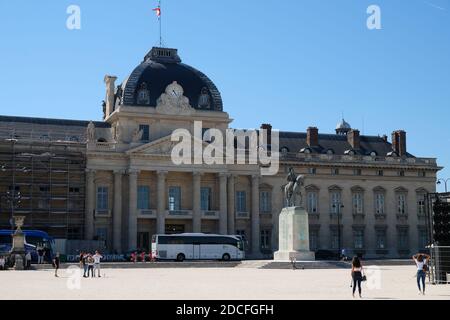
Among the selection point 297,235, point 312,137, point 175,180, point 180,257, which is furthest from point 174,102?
point 297,235

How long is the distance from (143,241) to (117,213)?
4245 millimetres

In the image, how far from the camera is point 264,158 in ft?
257

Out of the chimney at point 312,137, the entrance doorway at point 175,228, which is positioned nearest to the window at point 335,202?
the chimney at point 312,137

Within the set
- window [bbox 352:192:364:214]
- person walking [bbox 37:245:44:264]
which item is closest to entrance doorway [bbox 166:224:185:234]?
person walking [bbox 37:245:44:264]

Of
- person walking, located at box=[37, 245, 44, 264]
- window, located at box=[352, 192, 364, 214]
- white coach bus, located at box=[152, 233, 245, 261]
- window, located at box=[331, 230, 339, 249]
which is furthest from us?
window, located at box=[352, 192, 364, 214]

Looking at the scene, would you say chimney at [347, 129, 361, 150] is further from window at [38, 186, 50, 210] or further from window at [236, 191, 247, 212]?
window at [38, 186, 50, 210]

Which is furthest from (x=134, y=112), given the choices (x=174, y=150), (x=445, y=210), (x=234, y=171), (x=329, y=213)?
(x=445, y=210)

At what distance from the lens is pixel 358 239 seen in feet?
271

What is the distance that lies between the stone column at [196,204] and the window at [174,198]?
202 cm

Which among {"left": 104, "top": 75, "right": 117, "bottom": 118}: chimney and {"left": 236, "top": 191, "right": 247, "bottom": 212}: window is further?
{"left": 104, "top": 75, "right": 117, "bottom": 118}: chimney

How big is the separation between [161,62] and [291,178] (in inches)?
1193

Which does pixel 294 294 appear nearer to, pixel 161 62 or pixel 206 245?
pixel 206 245

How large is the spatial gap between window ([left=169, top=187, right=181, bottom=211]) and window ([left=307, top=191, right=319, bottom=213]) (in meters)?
15.0

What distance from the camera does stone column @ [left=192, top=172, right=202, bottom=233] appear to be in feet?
242
